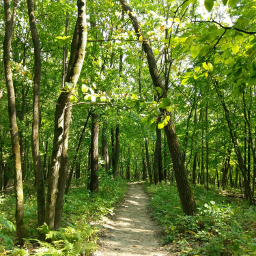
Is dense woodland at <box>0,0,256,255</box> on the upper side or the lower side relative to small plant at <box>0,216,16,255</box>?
upper

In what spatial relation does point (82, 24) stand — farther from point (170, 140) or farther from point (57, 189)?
point (170, 140)

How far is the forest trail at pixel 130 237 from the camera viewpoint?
5.10 m

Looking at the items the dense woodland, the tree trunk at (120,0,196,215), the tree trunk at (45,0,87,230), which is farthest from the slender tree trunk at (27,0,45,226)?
the tree trunk at (120,0,196,215)

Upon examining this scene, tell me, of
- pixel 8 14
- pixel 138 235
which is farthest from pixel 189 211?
pixel 8 14

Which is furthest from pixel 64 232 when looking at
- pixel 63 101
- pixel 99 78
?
pixel 99 78

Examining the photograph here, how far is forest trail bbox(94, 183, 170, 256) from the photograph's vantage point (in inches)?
201

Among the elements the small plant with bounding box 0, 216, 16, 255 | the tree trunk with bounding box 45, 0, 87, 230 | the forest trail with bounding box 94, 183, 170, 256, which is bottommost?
the forest trail with bounding box 94, 183, 170, 256

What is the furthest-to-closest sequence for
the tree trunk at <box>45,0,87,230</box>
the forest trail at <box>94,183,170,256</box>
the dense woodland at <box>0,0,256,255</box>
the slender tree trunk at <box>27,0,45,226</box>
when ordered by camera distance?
the forest trail at <box>94,183,170,256</box> < the slender tree trunk at <box>27,0,45,226</box> < the tree trunk at <box>45,0,87,230</box> < the dense woodland at <box>0,0,256,255</box>

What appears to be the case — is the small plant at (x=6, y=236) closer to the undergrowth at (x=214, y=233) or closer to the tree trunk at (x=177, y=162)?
the undergrowth at (x=214, y=233)

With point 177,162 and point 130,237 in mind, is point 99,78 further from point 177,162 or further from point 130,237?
point 130,237

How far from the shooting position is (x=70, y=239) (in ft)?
14.3

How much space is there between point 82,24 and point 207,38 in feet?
8.57

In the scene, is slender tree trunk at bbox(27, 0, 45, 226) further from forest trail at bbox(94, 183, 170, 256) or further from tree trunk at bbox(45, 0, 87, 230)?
forest trail at bbox(94, 183, 170, 256)

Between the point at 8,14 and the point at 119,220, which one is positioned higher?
the point at 8,14
